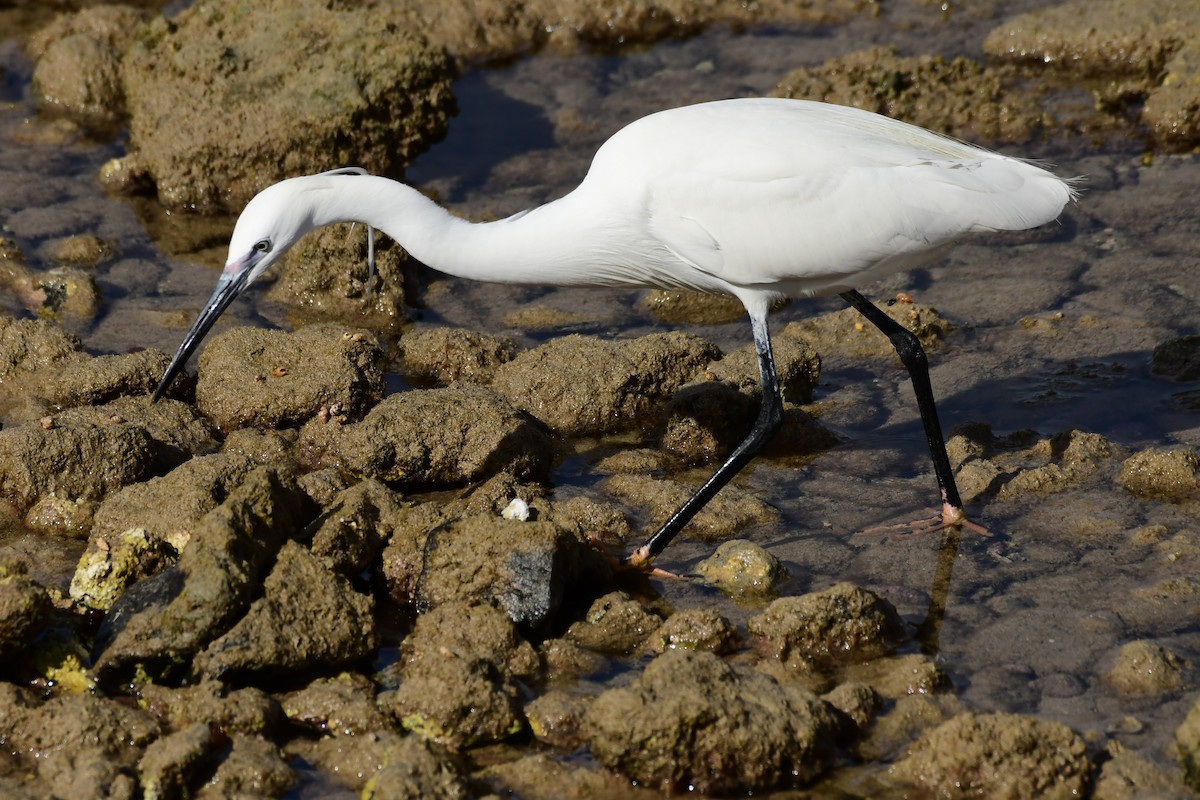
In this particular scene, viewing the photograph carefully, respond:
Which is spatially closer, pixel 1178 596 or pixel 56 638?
pixel 56 638

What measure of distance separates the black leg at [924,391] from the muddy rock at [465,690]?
6.31ft

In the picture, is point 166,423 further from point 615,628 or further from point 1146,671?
point 1146,671

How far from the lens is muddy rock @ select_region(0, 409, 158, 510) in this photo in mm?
5078

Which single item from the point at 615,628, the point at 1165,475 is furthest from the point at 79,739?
the point at 1165,475

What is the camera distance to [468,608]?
4379mm

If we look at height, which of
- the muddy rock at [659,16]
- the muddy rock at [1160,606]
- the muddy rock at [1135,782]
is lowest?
the muddy rock at [1160,606]

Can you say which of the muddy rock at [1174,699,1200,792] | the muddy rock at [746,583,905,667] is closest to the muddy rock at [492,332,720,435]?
the muddy rock at [746,583,905,667]

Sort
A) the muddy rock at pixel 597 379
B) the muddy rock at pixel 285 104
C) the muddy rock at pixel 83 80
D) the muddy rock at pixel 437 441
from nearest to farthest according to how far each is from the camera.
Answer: the muddy rock at pixel 437 441
the muddy rock at pixel 597 379
the muddy rock at pixel 285 104
the muddy rock at pixel 83 80

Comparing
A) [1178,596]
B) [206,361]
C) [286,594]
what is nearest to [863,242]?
[1178,596]

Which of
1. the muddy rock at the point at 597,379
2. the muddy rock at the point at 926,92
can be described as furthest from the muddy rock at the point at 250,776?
the muddy rock at the point at 926,92

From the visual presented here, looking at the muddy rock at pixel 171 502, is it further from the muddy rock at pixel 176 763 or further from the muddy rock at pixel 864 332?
the muddy rock at pixel 864 332

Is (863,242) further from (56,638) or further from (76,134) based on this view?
(76,134)

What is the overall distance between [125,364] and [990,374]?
13.1 feet

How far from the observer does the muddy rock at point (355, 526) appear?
4562 millimetres
